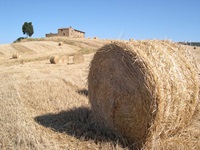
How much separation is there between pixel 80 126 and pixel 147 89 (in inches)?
67.6

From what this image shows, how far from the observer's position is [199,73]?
4574 millimetres

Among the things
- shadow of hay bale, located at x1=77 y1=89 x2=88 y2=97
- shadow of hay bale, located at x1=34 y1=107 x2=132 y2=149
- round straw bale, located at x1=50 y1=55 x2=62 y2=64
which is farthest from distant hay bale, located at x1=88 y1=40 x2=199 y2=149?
round straw bale, located at x1=50 y1=55 x2=62 y2=64

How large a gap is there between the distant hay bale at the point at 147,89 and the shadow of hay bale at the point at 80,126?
16 cm

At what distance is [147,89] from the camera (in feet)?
12.7

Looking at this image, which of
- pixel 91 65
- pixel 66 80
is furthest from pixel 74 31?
pixel 91 65

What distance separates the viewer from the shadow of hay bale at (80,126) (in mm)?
4450

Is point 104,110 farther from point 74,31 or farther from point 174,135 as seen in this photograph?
point 74,31

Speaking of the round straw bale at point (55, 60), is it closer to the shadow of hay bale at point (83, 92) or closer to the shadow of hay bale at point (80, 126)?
the shadow of hay bale at point (83, 92)

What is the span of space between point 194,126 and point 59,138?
8.23 feet

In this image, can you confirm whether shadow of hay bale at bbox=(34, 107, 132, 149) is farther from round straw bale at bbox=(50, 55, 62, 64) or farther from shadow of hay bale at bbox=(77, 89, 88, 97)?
round straw bale at bbox=(50, 55, 62, 64)

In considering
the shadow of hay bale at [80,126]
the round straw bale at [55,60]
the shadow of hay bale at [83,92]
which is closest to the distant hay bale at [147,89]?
the shadow of hay bale at [80,126]

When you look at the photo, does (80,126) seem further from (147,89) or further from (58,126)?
(147,89)

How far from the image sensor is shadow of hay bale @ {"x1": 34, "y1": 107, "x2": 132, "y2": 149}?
4450 millimetres

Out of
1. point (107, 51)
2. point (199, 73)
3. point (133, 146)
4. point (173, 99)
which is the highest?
point (107, 51)
